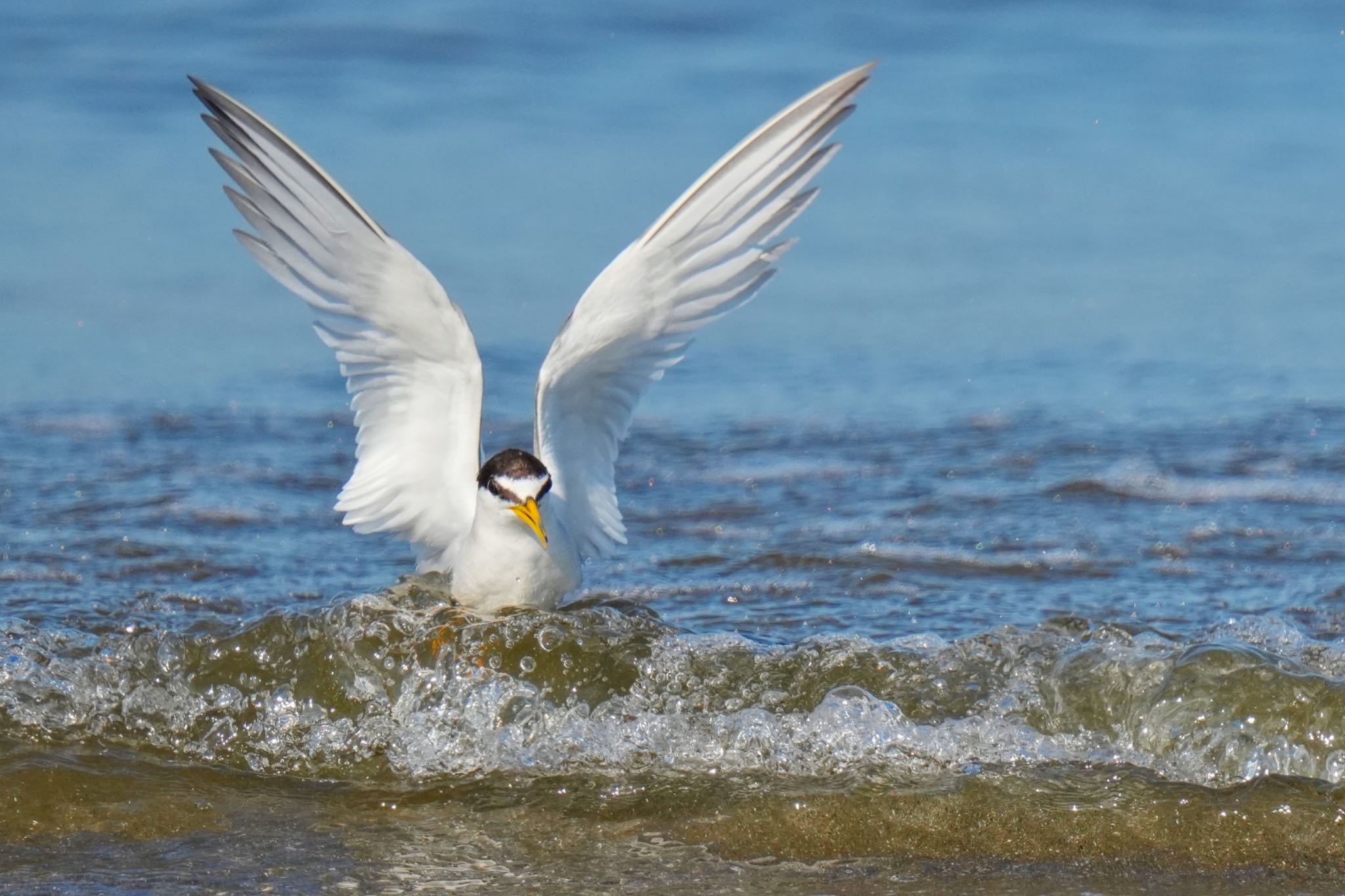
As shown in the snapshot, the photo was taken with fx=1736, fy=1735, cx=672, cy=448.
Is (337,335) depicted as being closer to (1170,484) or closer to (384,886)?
(384,886)

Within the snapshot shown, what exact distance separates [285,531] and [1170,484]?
3.68 meters

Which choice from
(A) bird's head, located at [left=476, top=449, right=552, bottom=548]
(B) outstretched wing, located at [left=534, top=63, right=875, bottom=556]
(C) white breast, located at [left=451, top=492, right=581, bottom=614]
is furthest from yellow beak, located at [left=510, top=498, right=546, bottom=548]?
(B) outstretched wing, located at [left=534, top=63, right=875, bottom=556]

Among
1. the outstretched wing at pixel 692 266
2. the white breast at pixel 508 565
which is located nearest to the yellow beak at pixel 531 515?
the white breast at pixel 508 565

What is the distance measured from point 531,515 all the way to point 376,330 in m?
0.81

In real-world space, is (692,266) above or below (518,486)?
above

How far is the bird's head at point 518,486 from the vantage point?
17.7 ft

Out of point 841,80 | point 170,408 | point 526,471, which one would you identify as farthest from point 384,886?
point 170,408

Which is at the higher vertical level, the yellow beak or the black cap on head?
the black cap on head

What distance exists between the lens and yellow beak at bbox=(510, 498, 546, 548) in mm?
5398

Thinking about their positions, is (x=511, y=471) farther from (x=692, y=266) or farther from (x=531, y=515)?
(x=692, y=266)

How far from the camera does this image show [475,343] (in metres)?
5.57

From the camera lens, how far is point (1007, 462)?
7.68 metres

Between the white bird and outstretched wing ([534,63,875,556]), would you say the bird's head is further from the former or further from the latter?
outstretched wing ([534,63,875,556])

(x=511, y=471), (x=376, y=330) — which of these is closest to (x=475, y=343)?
(x=376, y=330)
